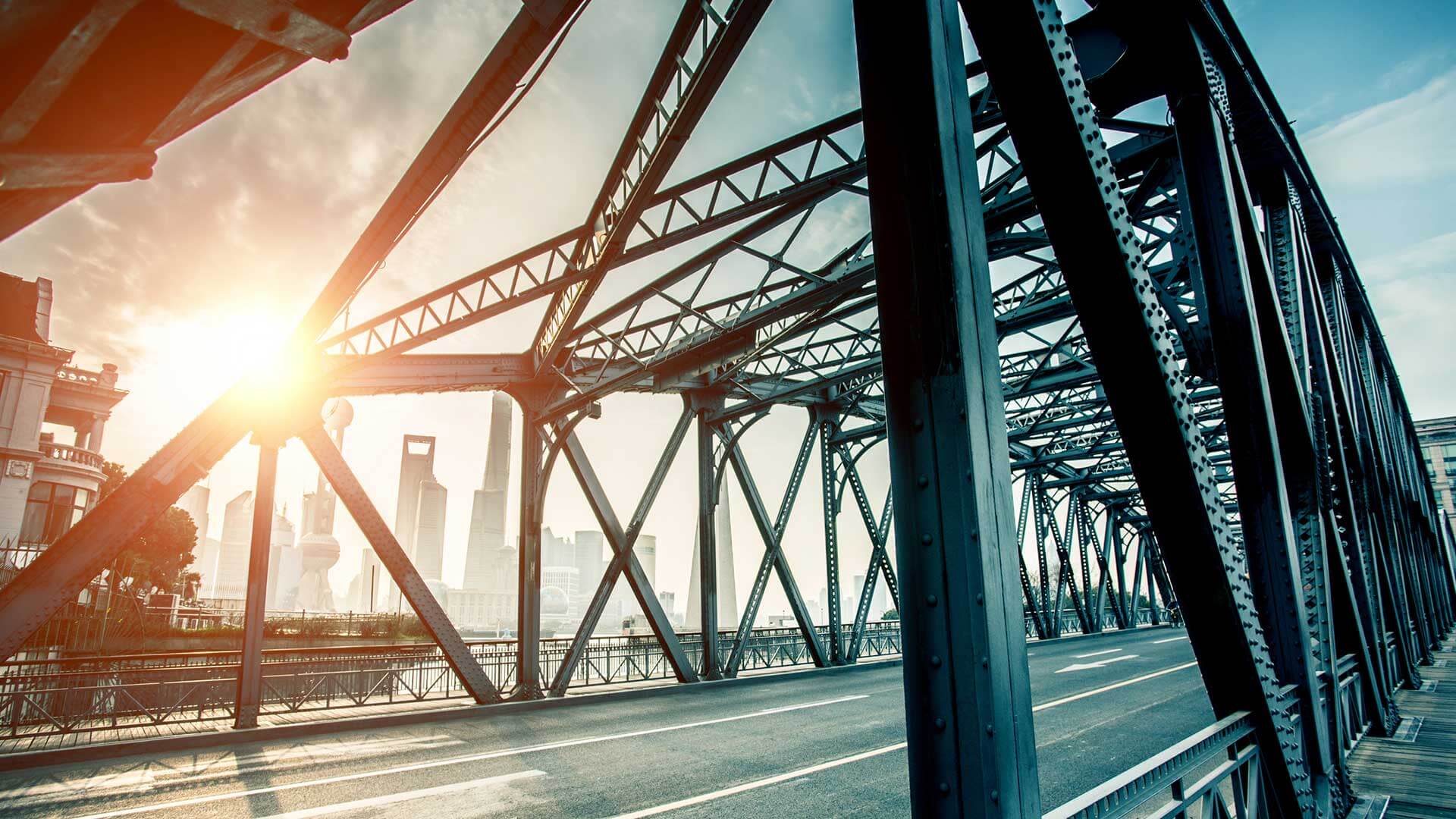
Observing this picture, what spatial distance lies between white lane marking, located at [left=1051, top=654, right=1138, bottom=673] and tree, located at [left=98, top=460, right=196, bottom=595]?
41.7 metres

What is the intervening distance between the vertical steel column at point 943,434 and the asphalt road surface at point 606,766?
4957mm

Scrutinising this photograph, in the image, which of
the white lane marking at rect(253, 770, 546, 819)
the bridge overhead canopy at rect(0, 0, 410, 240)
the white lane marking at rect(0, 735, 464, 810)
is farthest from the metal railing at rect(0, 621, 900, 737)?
the bridge overhead canopy at rect(0, 0, 410, 240)

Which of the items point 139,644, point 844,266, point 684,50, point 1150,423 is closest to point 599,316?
point 844,266

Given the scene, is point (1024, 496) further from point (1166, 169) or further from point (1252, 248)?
point (1252, 248)

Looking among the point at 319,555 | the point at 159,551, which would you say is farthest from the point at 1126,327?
the point at 319,555

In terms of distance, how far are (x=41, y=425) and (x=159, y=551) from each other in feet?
32.0

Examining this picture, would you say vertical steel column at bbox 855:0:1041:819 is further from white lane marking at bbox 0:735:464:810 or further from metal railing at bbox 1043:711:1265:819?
white lane marking at bbox 0:735:464:810

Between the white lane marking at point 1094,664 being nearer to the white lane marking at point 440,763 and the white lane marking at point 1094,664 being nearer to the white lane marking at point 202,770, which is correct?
the white lane marking at point 440,763

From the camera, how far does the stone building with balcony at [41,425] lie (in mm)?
31000

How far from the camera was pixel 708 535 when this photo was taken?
17.7 m

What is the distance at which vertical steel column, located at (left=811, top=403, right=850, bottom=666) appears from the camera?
20328 mm

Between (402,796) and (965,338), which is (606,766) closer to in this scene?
(402,796)

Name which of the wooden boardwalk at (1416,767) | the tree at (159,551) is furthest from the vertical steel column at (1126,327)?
the tree at (159,551)

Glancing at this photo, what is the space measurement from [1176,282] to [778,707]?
34.1ft
